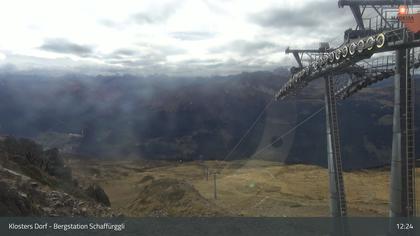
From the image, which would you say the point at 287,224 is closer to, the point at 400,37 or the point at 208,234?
the point at 208,234

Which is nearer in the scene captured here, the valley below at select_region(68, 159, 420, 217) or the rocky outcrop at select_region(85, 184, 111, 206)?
the rocky outcrop at select_region(85, 184, 111, 206)

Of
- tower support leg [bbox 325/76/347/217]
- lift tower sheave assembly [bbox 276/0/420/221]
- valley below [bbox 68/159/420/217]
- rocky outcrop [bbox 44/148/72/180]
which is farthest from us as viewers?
valley below [bbox 68/159/420/217]

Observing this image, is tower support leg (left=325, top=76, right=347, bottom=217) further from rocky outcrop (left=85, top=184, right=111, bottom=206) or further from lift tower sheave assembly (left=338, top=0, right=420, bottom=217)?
rocky outcrop (left=85, top=184, right=111, bottom=206)

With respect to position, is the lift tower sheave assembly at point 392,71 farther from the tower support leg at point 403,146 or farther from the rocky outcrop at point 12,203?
the rocky outcrop at point 12,203

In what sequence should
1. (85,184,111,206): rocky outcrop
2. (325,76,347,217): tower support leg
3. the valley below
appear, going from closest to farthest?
(325,76,347,217): tower support leg, (85,184,111,206): rocky outcrop, the valley below

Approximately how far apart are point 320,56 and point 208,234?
49.2 feet

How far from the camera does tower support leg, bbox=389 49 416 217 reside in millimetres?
22188

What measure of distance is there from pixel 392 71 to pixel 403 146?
10.7 metres

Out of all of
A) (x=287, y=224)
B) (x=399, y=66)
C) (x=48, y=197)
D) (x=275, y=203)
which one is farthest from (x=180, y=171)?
(x=399, y=66)

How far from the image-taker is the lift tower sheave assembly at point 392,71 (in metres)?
21.4

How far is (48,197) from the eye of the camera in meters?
27.7

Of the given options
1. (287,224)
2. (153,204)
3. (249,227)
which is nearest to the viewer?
(249,227)
